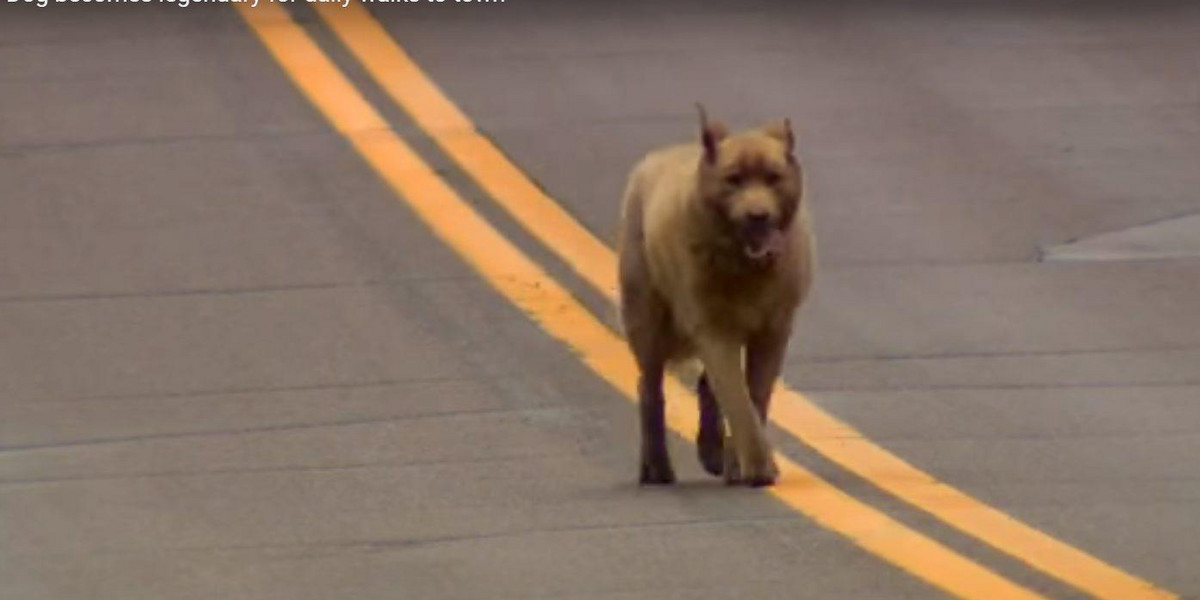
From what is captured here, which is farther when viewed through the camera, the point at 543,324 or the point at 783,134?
the point at 543,324

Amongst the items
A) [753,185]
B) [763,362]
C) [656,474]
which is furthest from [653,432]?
[753,185]

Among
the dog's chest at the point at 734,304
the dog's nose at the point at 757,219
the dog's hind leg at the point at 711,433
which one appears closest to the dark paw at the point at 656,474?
the dog's hind leg at the point at 711,433

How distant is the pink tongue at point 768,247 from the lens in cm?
1032

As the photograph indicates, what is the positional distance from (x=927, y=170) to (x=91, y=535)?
6818mm

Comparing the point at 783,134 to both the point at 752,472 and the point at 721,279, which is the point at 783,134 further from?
the point at 752,472

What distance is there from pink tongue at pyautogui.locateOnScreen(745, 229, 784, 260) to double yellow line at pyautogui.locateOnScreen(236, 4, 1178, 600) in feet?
2.26

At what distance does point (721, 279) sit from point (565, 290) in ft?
11.3

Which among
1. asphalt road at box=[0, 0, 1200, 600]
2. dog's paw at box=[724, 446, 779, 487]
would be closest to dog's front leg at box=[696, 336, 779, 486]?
dog's paw at box=[724, 446, 779, 487]

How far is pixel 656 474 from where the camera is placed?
10.9 metres

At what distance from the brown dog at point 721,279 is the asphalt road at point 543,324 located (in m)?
0.22

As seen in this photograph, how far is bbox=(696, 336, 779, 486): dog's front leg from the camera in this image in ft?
34.3

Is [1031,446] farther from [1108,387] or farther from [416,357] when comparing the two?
[416,357]

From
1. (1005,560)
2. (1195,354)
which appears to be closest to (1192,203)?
(1195,354)

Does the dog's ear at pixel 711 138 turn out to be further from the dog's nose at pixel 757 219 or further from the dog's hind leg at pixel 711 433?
the dog's hind leg at pixel 711 433
